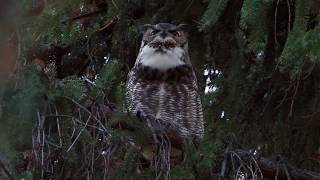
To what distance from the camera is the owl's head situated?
339 cm


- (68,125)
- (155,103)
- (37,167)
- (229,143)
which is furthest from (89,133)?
(155,103)

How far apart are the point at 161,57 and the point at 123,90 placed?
48.7 inches

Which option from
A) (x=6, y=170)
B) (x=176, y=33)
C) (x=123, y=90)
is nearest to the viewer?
(x=6, y=170)

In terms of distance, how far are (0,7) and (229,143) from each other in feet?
5.41

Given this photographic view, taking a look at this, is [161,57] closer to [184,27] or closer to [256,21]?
[184,27]

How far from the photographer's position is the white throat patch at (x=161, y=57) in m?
3.42

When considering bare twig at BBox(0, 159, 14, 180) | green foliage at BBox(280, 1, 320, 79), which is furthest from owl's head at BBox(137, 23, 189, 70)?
bare twig at BBox(0, 159, 14, 180)

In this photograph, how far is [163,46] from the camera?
348 cm

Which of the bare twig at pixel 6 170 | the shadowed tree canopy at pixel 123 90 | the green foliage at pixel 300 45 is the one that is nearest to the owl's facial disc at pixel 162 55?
the shadowed tree canopy at pixel 123 90

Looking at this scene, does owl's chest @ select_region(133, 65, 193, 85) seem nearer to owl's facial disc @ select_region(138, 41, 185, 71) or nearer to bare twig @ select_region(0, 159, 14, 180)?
owl's facial disc @ select_region(138, 41, 185, 71)

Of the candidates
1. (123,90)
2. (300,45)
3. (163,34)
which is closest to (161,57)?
(163,34)

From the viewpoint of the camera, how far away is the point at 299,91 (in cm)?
331

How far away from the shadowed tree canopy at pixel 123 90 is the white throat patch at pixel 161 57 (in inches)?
5.1

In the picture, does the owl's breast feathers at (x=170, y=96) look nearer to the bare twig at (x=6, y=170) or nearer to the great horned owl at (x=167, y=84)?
the great horned owl at (x=167, y=84)
